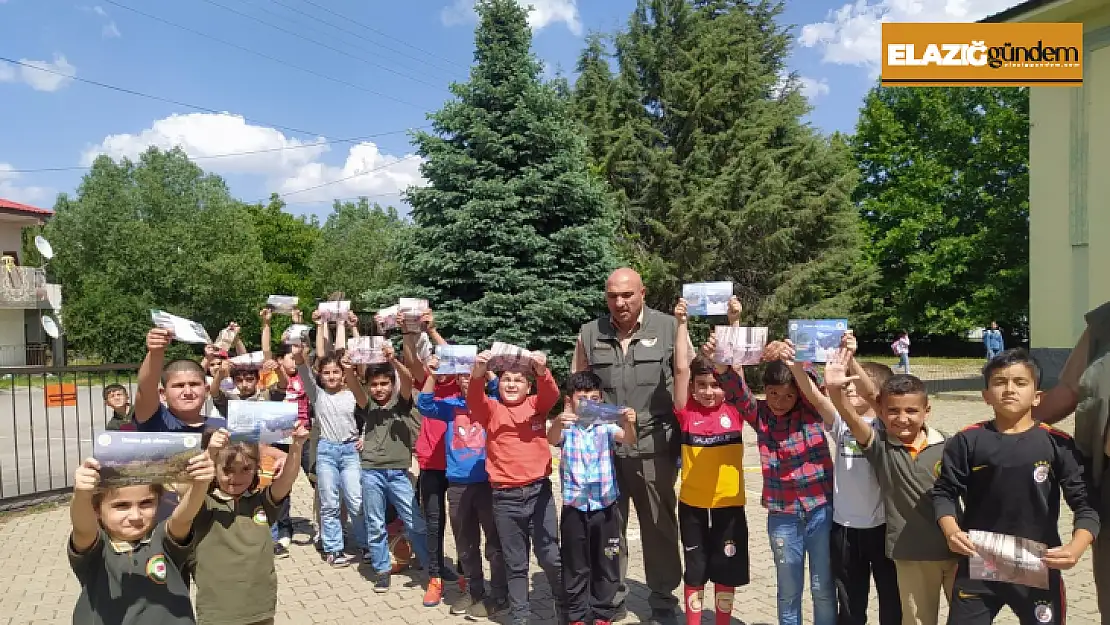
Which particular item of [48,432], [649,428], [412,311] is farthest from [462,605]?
[48,432]

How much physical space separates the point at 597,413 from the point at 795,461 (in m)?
1.17

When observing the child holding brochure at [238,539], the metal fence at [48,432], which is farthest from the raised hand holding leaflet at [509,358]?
the metal fence at [48,432]

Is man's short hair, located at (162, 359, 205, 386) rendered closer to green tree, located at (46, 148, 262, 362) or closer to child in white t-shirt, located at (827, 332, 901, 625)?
child in white t-shirt, located at (827, 332, 901, 625)

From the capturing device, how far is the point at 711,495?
14.0ft

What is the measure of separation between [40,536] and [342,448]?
413 cm

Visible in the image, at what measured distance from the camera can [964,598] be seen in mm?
3109

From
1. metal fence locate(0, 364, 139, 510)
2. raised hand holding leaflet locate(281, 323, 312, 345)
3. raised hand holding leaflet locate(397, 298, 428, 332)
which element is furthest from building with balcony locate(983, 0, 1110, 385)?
metal fence locate(0, 364, 139, 510)

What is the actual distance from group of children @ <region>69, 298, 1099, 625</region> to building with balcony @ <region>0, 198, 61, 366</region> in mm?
34801

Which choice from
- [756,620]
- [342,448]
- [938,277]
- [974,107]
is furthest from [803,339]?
[974,107]

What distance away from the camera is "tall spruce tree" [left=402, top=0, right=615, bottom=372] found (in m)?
12.5

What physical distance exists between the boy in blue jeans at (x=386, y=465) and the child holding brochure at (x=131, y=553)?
270 cm

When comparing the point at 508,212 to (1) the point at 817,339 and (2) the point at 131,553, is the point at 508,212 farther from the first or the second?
(2) the point at 131,553

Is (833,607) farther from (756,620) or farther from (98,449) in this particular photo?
(98,449)

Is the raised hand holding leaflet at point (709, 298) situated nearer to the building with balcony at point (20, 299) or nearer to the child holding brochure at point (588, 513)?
the child holding brochure at point (588, 513)
